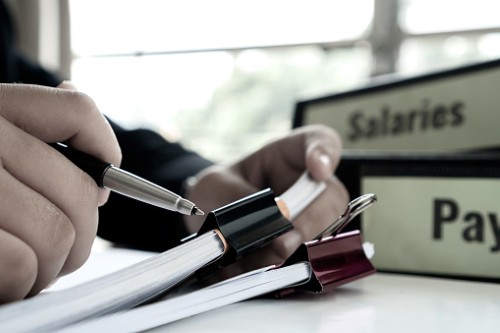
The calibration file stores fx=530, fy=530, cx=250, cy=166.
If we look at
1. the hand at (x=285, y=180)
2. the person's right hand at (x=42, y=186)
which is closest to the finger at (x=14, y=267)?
the person's right hand at (x=42, y=186)

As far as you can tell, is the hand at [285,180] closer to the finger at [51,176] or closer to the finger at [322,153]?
the finger at [322,153]

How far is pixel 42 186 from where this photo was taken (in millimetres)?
214

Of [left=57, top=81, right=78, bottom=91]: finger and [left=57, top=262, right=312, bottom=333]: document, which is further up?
[left=57, top=81, right=78, bottom=91]: finger

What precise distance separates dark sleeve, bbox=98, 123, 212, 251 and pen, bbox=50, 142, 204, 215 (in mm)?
253

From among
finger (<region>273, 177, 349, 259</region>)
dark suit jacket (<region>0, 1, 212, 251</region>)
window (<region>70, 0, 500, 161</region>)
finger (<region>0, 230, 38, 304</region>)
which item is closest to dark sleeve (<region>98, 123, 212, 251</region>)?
dark suit jacket (<region>0, 1, 212, 251</region>)

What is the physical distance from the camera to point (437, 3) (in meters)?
1.07

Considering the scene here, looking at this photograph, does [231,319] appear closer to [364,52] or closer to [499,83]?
[499,83]

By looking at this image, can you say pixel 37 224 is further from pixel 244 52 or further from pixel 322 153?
pixel 244 52

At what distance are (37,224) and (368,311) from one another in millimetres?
151

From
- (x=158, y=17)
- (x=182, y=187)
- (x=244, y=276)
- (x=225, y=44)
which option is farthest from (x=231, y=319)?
(x=158, y=17)

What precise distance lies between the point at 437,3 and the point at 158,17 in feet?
2.28

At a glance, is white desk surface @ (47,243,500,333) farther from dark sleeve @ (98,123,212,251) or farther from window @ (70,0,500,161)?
window @ (70,0,500,161)

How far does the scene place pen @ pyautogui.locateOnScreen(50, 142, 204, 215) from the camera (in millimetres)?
217

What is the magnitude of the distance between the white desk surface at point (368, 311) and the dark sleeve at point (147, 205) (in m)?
0.20
